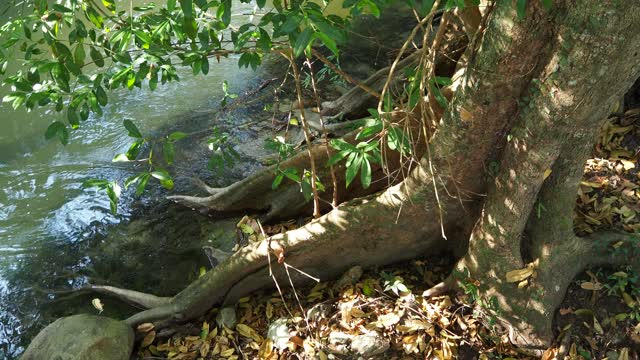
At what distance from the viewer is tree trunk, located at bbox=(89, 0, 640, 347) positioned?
245 cm

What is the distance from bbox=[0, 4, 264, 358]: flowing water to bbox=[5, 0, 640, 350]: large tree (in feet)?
1.62

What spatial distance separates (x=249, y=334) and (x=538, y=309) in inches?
68.3

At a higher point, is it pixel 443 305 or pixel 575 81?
pixel 575 81

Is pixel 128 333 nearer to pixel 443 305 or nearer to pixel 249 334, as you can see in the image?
pixel 249 334

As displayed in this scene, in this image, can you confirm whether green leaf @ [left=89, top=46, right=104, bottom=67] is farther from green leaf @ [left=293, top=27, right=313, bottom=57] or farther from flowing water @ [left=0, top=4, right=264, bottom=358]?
flowing water @ [left=0, top=4, right=264, bottom=358]

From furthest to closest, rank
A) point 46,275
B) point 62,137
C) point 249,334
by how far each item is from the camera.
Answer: point 46,275 → point 249,334 → point 62,137

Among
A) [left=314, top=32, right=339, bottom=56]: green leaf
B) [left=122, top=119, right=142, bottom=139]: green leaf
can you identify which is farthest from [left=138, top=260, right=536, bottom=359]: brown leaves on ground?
[left=314, top=32, right=339, bottom=56]: green leaf

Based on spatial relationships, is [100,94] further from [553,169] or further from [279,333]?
[553,169]

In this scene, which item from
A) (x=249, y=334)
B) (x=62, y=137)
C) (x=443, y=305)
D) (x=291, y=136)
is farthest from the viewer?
(x=291, y=136)

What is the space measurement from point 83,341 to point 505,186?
8.60 feet

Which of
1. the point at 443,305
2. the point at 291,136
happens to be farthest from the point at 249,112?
the point at 443,305

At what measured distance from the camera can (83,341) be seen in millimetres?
3389

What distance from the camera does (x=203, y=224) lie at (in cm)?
475

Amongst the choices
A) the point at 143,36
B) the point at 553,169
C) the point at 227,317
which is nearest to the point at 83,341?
the point at 227,317
